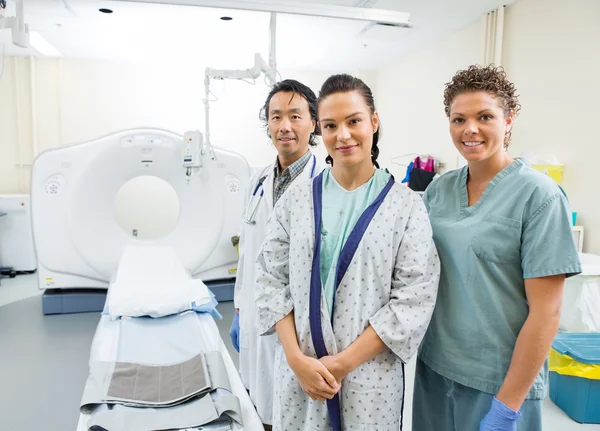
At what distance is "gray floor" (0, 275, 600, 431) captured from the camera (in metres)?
1.99

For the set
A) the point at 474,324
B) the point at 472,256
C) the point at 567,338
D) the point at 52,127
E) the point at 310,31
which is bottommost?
the point at 567,338

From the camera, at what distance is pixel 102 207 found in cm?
333

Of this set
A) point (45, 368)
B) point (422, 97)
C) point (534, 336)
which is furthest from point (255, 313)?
Result: point (422, 97)

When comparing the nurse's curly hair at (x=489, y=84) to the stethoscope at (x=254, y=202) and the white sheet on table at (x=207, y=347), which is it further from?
the white sheet on table at (x=207, y=347)

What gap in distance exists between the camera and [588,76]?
275 cm

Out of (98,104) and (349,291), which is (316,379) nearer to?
(349,291)

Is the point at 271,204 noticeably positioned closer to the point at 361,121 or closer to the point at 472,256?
the point at 361,121

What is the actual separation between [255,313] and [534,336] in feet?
2.95

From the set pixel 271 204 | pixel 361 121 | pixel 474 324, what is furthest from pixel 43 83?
pixel 474 324

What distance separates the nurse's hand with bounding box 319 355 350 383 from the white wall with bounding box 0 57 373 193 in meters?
4.63

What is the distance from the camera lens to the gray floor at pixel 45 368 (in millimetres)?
1989

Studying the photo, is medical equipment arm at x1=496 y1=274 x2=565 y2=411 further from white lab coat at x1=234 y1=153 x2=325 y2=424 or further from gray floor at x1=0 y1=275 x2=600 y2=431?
gray floor at x1=0 y1=275 x2=600 y2=431

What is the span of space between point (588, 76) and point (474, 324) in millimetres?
2463

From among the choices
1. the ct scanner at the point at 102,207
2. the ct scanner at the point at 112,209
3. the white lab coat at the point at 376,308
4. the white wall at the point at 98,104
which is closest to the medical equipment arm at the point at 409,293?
the white lab coat at the point at 376,308
